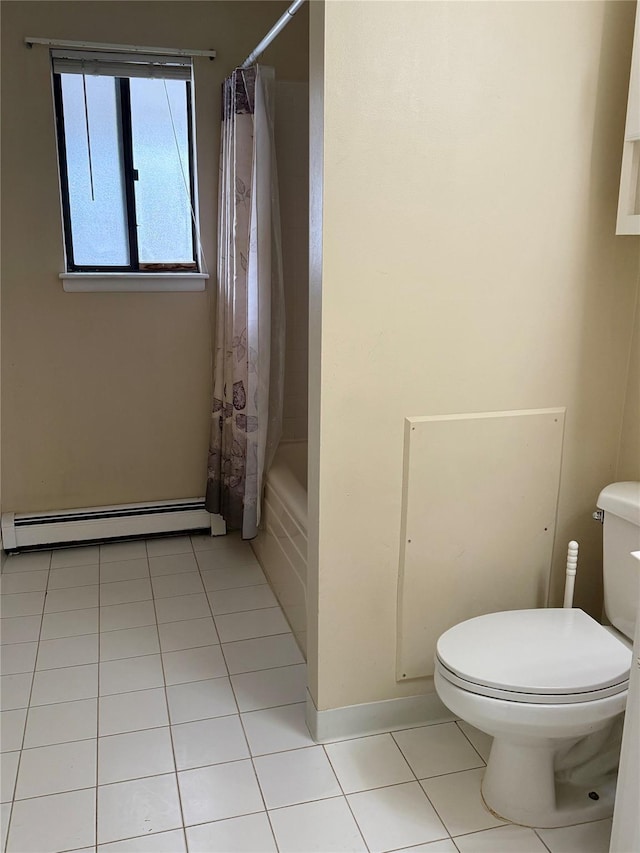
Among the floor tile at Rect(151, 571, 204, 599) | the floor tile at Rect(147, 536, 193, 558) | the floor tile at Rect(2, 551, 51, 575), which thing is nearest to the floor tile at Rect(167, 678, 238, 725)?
the floor tile at Rect(151, 571, 204, 599)

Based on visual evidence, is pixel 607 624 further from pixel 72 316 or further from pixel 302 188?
pixel 72 316

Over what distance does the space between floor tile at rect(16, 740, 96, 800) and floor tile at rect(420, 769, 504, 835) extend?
0.84m

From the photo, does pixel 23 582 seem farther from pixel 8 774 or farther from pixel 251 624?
pixel 8 774

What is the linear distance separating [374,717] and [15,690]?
1058 millimetres

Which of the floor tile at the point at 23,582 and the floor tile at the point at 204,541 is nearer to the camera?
the floor tile at the point at 23,582

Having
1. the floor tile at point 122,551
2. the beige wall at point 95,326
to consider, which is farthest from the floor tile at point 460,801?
the beige wall at point 95,326

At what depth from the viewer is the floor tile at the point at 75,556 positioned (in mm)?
2994

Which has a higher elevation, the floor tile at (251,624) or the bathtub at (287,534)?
the bathtub at (287,534)

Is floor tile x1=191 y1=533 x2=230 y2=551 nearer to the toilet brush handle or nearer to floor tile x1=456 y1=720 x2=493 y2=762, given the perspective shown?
floor tile x1=456 y1=720 x2=493 y2=762

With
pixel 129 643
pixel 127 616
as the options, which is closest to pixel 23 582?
pixel 127 616

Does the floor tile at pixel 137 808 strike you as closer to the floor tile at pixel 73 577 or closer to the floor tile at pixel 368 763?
the floor tile at pixel 368 763

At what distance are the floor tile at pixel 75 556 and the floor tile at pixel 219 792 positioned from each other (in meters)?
1.37

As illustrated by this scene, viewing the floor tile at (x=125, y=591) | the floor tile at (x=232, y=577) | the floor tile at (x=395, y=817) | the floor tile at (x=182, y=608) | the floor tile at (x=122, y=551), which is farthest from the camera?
the floor tile at (x=122, y=551)

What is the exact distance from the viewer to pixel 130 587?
280cm
